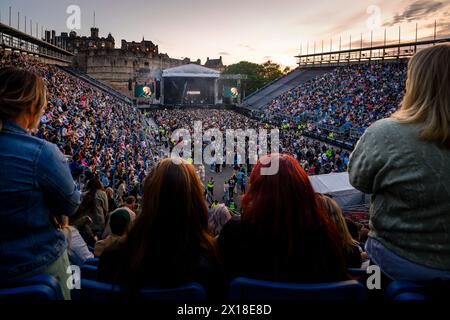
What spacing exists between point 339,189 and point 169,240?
10.8 metres

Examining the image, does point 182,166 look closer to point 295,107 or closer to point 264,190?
point 264,190

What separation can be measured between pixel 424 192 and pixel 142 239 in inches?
61.8

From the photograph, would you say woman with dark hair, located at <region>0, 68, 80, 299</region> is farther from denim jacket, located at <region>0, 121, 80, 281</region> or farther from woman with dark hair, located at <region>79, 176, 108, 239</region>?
woman with dark hair, located at <region>79, 176, 108, 239</region>

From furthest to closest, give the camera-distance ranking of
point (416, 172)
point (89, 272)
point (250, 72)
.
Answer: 1. point (250, 72)
2. point (89, 272)
3. point (416, 172)

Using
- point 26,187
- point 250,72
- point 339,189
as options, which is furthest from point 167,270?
point 250,72

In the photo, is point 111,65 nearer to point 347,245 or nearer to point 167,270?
point 347,245

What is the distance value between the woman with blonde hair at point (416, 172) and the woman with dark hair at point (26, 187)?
1.68m

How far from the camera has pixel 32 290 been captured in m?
1.64

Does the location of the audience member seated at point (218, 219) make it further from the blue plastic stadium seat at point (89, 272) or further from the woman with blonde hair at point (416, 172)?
the woman with blonde hair at point (416, 172)

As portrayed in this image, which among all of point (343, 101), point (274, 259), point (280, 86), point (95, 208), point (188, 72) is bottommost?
point (95, 208)

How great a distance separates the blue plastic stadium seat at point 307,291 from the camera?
5.81 ft

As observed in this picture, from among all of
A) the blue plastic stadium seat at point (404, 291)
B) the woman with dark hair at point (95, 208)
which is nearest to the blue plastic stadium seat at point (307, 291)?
the blue plastic stadium seat at point (404, 291)

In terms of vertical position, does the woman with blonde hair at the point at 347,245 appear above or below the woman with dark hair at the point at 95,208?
above
